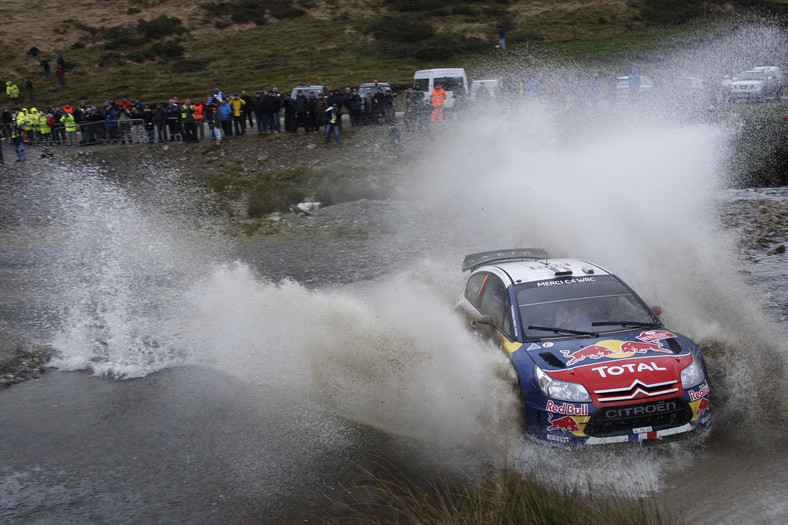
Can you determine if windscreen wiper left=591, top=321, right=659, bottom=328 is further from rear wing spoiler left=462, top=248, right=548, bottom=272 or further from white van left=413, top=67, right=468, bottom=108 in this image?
white van left=413, top=67, right=468, bottom=108

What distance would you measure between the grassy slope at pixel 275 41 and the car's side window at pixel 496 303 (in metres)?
31.6

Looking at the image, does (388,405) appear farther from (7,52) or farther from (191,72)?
(7,52)

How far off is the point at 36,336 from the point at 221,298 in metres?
2.79

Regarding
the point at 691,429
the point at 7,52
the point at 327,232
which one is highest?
the point at 7,52

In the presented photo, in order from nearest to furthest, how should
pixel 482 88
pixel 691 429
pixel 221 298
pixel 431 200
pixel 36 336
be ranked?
pixel 691 429 < pixel 36 336 < pixel 221 298 < pixel 431 200 < pixel 482 88

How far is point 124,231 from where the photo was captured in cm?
1714

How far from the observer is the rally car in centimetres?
567

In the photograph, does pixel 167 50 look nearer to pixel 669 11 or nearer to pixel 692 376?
pixel 669 11

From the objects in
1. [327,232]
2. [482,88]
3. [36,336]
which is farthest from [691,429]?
[482,88]

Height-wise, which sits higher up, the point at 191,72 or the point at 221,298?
the point at 191,72

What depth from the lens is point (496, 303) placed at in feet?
24.2

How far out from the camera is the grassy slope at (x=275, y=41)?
4028 cm

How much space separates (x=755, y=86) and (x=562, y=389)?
27.5m

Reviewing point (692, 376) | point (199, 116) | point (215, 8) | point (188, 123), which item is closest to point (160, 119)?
point (188, 123)
